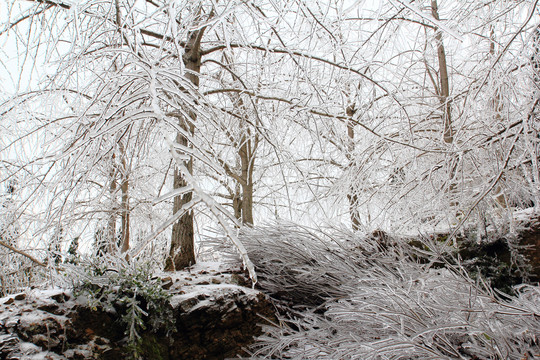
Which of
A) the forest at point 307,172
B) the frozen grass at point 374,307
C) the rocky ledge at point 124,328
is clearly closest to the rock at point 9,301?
the rocky ledge at point 124,328

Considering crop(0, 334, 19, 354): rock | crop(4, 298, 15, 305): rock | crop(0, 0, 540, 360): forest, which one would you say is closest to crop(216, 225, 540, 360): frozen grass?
crop(0, 0, 540, 360): forest

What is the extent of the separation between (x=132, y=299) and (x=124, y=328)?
0.18 metres

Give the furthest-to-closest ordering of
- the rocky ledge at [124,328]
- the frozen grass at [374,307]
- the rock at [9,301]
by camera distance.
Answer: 1. the rock at [9,301]
2. the rocky ledge at [124,328]
3. the frozen grass at [374,307]

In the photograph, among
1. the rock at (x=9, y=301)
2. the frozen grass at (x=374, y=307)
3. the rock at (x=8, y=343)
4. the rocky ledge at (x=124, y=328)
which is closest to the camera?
the frozen grass at (x=374, y=307)

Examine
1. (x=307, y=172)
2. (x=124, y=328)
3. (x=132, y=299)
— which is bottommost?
(x=124, y=328)

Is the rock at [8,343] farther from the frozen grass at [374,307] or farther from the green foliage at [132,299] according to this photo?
the frozen grass at [374,307]

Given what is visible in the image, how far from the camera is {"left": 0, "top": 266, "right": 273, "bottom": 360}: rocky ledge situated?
184 cm

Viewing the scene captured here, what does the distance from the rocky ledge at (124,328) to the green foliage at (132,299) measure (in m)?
0.03

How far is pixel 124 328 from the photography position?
6.99ft

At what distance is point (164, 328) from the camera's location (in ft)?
7.29

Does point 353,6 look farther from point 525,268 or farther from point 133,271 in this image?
point 525,268

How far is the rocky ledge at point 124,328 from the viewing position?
72.4 inches

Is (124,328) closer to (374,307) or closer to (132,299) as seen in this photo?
(132,299)

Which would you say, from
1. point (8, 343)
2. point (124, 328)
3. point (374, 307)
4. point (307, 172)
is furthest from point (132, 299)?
point (307, 172)
